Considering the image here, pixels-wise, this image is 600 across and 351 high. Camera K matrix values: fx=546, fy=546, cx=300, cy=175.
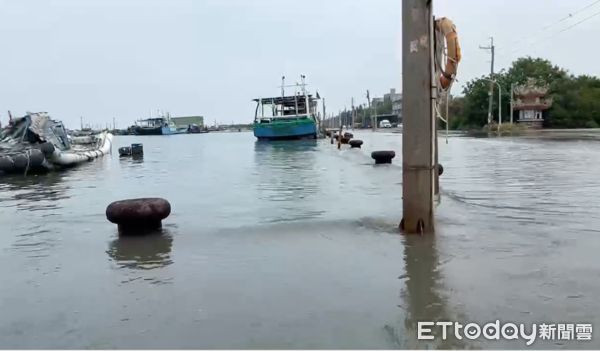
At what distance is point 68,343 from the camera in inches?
147

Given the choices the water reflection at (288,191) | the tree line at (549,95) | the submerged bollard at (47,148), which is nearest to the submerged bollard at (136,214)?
the water reflection at (288,191)

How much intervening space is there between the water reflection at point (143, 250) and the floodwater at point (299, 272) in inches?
1.0

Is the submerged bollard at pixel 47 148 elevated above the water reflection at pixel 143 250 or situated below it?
above

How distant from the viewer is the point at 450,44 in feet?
22.3

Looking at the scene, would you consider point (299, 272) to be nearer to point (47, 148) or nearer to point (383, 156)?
point (383, 156)

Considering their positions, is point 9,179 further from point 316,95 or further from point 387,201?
point 316,95

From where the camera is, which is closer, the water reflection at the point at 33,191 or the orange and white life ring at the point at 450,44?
the orange and white life ring at the point at 450,44

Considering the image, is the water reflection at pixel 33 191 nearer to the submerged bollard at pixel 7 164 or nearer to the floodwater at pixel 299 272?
the submerged bollard at pixel 7 164

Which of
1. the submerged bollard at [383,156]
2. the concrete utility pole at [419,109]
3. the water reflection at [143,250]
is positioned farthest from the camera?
the submerged bollard at [383,156]

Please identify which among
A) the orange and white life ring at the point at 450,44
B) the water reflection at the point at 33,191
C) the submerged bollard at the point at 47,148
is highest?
the orange and white life ring at the point at 450,44

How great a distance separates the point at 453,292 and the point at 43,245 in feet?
17.3

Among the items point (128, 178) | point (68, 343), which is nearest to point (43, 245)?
point (68, 343)

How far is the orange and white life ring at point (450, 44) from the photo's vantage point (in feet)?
22.2

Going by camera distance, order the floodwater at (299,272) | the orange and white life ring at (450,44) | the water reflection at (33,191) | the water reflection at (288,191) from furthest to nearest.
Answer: the water reflection at (33,191), the water reflection at (288,191), the orange and white life ring at (450,44), the floodwater at (299,272)
